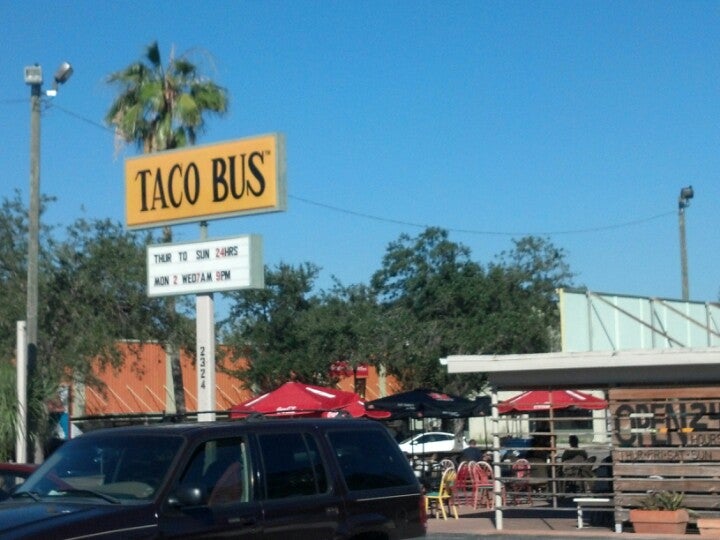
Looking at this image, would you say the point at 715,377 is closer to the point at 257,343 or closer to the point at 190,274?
the point at 190,274

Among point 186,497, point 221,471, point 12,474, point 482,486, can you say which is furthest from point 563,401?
point 186,497

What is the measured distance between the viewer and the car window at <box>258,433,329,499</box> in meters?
8.66

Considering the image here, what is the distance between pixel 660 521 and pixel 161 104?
19.2 meters

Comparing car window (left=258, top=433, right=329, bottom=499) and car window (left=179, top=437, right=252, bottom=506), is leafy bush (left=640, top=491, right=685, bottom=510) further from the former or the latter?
car window (left=179, top=437, right=252, bottom=506)

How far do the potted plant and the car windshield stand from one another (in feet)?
37.4

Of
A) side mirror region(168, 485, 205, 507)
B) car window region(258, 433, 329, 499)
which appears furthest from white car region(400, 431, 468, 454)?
side mirror region(168, 485, 205, 507)

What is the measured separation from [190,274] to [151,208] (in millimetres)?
1537

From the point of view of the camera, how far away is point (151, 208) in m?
19.6

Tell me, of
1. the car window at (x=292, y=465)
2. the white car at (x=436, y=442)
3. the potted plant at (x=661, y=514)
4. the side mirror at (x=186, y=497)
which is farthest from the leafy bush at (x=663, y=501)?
the white car at (x=436, y=442)

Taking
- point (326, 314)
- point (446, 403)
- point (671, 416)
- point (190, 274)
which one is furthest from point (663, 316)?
point (326, 314)

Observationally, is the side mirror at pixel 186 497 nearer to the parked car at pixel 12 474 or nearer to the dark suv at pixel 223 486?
the dark suv at pixel 223 486

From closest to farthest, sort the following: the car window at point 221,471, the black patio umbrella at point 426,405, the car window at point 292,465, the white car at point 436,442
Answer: the car window at point 221,471 < the car window at point 292,465 < the black patio umbrella at point 426,405 < the white car at point 436,442

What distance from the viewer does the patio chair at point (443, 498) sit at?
21359mm

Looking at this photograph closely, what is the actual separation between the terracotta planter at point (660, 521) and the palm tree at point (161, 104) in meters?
16.2
